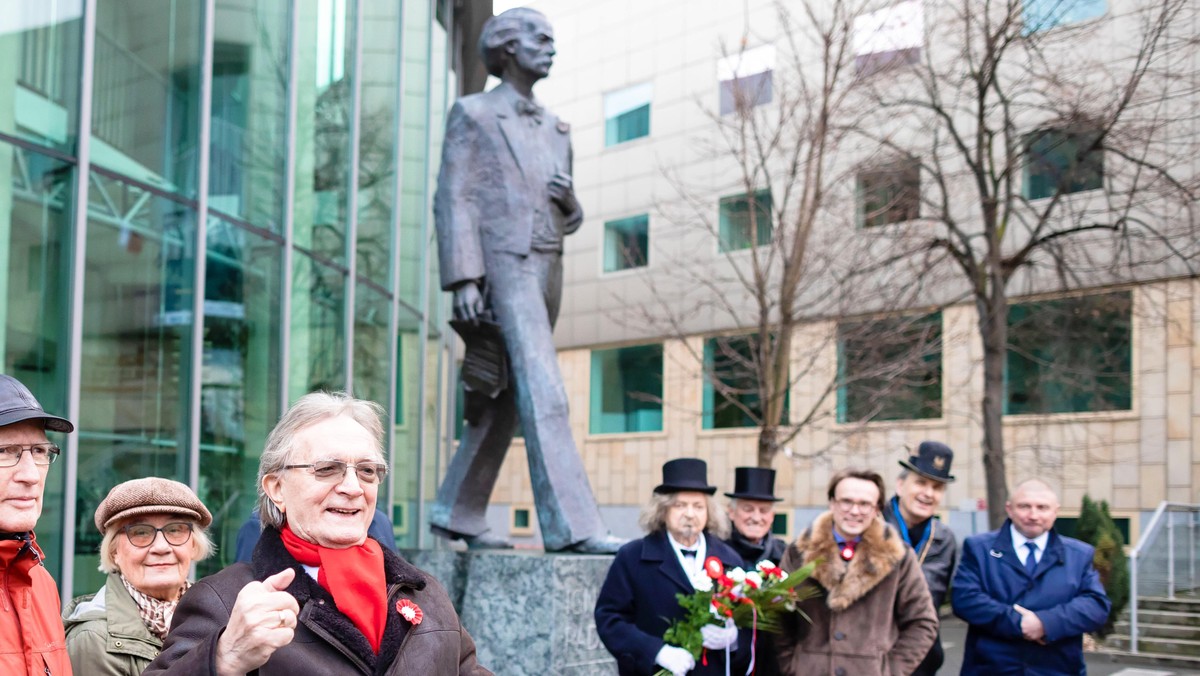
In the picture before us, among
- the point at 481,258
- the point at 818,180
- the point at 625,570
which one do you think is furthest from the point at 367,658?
the point at 818,180

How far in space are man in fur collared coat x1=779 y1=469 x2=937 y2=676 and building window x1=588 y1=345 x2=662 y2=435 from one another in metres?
25.7

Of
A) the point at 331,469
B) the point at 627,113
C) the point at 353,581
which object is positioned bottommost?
the point at 353,581

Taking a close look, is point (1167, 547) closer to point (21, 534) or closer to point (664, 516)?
point (664, 516)

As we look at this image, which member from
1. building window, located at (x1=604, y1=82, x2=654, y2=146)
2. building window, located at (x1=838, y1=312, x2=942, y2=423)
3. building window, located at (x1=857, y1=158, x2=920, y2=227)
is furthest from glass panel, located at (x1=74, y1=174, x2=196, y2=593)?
building window, located at (x1=604, y1=82, x2=654, y2=146)

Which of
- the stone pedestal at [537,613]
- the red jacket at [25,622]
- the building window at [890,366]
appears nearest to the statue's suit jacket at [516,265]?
the stone pedestal at [537,613]

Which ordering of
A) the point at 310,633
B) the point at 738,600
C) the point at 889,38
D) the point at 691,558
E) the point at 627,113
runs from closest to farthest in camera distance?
the point at 310,633, the point at 738,600, the point at 691,558, the point at 889,38, the point at 627,113

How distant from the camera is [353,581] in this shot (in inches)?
109

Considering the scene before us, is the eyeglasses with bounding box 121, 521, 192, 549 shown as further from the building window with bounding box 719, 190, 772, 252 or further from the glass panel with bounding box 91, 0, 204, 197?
the building window with bounding box 719, 190, 772, 252

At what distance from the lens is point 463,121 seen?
7.87 metres

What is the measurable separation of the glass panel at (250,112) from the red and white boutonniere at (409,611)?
873cm

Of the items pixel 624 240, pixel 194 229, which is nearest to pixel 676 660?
pixel 194 229

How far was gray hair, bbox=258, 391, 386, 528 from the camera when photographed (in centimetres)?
292

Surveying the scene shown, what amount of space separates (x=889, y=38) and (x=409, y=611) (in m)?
16.3

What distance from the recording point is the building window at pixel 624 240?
1240 inches
